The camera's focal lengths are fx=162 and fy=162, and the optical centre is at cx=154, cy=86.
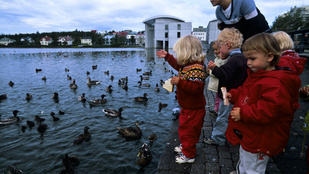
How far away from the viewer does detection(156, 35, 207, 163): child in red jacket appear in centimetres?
281

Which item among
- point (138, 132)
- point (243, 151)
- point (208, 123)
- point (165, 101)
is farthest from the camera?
point (165, 101)

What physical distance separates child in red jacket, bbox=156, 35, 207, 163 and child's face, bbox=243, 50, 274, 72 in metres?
0.90

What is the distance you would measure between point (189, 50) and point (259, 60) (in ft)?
3.73

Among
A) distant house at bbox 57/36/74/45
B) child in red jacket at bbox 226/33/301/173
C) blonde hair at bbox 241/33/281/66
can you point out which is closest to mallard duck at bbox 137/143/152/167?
child in red jacket at bbox 226/33/301/173

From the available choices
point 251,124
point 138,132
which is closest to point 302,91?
point 251,124

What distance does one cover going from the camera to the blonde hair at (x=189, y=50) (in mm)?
2861

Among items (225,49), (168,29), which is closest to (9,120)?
(225,49)

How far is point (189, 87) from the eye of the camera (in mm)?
2736

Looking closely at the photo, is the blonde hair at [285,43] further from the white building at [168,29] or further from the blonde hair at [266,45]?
the white building at [168,29]

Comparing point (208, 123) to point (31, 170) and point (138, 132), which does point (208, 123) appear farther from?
point (31, 170)

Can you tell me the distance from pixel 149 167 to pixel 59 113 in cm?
579

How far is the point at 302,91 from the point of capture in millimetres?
2641

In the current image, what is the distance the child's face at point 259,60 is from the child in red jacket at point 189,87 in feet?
2.94

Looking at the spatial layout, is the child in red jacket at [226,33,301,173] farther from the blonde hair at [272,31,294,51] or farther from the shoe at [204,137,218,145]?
the shoe at [204,137,218,145]
